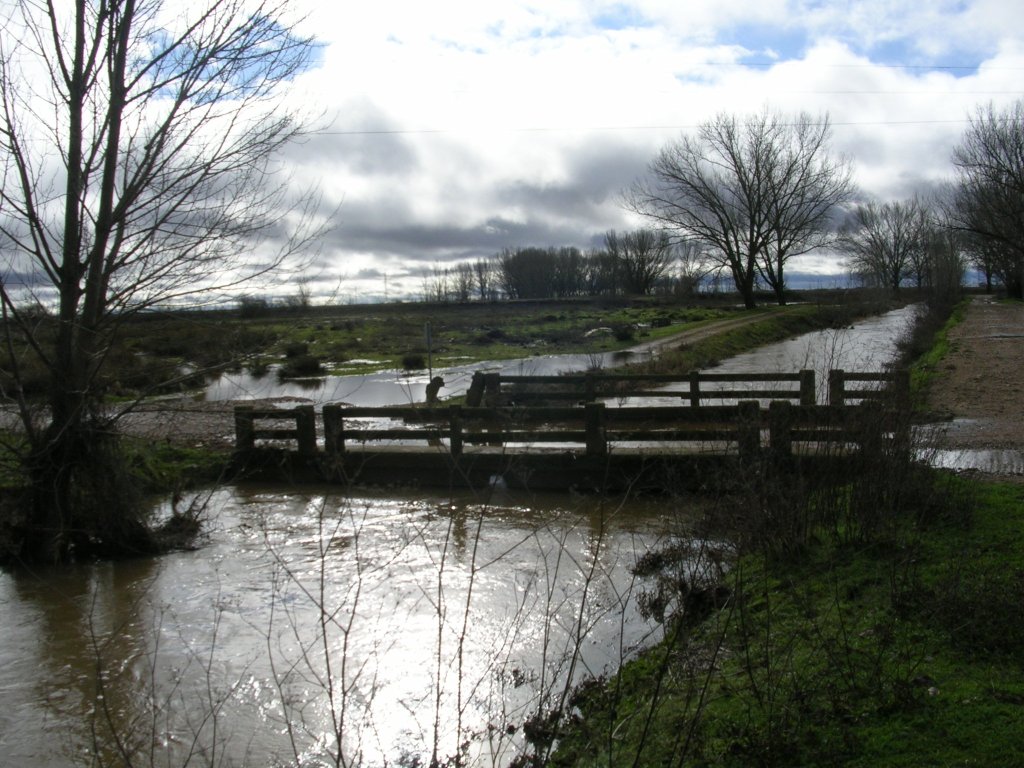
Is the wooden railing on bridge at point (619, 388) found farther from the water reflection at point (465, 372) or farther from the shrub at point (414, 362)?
the shrub at point (414, 362)

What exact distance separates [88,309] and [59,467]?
190 centimetres

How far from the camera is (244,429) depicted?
13.9 meters

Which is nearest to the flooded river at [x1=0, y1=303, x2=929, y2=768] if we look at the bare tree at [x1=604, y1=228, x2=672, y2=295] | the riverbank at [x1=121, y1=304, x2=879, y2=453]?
the riverbank at [x1=121, y1=304, x2=879, y2=453]

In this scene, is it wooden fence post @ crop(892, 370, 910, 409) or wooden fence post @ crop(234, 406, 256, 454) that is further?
wooden fence post @ crop(234, 406, 256, 454)

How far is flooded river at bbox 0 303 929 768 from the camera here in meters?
5.72

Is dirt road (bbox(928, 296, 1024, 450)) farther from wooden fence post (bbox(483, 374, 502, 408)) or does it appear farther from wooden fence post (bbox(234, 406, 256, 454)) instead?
wooden fence post (bbox(234, 406, 256, 454))

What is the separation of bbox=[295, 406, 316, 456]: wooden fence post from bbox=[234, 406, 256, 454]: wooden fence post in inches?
27.9

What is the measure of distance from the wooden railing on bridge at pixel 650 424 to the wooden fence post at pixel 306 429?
16 mm

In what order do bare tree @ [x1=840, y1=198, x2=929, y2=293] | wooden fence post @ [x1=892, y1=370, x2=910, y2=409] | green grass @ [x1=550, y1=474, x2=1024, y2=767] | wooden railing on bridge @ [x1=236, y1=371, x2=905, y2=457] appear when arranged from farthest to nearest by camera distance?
bare tree @ [x1=840, y1=198, x2=929, y2=293]
wooden fence post @ [x1=892, y1=370, x2=910, y2=409]
wooden railing on bridge @ [x1=236, y1=371, x2=905, y2=457]
green grass @ [x1=550, y1=474, x2=1024, y2=767]

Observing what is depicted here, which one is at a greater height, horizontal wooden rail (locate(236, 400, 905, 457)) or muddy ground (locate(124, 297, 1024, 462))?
horizontal wooden rail (locate(236, 400, 905, 457))

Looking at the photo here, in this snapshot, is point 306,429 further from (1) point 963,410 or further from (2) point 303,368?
(2) point 303,368

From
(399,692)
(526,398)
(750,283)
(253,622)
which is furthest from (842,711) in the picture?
(750,283)

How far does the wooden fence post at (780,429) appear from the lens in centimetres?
943

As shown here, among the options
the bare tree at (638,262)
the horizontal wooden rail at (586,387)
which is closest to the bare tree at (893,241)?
the bare tree at (638,262)
